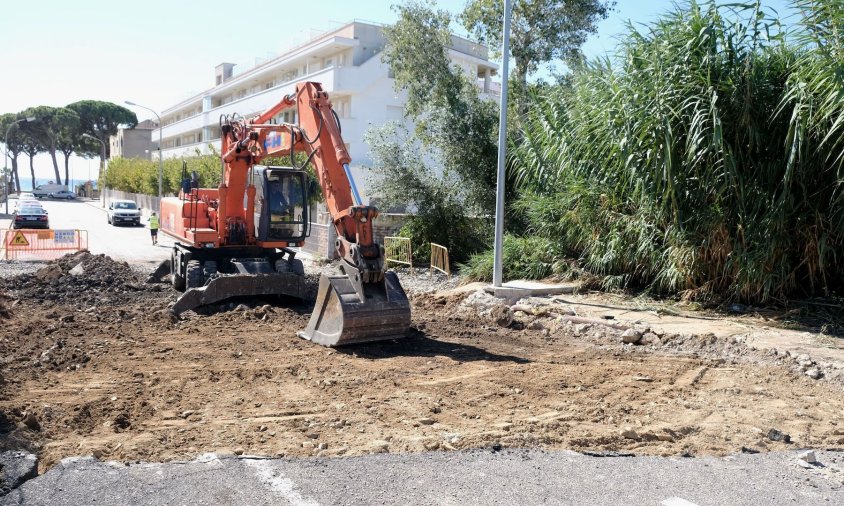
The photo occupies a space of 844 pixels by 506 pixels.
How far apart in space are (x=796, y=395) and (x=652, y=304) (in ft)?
16.6

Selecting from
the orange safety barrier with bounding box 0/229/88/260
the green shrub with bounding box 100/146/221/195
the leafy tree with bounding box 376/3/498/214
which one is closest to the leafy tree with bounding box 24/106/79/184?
the green shrub with bounding box 100/146/221/195

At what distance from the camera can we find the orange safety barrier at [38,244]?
23938 mm

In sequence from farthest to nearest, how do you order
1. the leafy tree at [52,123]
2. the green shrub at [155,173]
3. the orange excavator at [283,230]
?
the leafy tree at [52,123] → the green shrub at [155,173] → the orange excavator at [283,230]

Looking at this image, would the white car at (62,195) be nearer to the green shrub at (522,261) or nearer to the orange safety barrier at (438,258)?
the orange safety barrier at (438,258)

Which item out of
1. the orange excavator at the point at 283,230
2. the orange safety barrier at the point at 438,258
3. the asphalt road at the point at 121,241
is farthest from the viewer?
the asphalt road at the point at 121,241

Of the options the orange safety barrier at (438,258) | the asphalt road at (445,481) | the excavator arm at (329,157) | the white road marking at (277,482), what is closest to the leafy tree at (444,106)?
the orange safety barrier at (438,258)

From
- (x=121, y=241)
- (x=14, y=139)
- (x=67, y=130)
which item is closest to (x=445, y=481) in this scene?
(x=121, y=241)

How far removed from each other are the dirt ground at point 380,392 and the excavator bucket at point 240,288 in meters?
0.50

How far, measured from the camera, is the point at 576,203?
51.9 feet

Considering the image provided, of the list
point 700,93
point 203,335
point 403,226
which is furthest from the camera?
point 403,226

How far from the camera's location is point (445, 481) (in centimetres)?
547

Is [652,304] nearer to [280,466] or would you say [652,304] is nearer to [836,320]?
[836,320]

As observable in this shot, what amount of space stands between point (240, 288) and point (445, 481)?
8.11m

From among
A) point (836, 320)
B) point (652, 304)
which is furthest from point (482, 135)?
point (836, 320)
